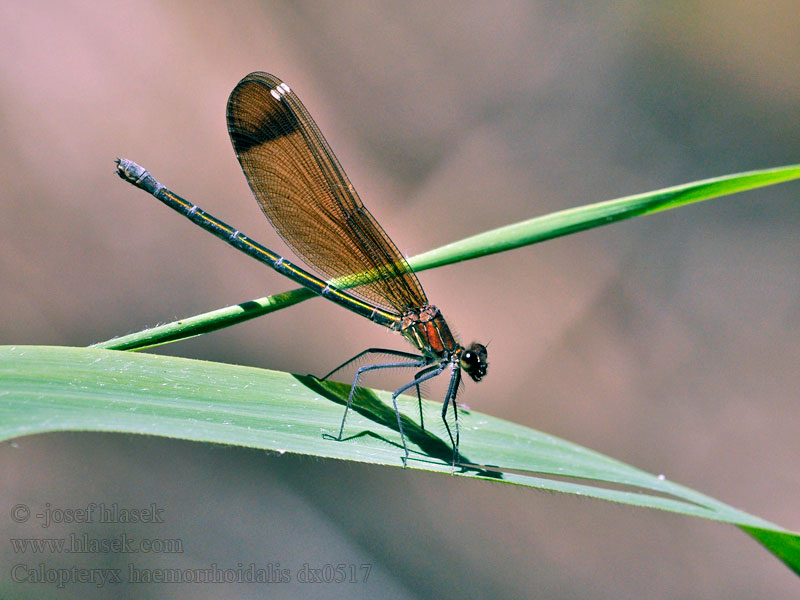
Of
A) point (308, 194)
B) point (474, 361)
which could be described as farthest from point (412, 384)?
point (308, 194)

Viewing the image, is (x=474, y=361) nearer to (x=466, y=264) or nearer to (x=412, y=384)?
(x=412, y=384)

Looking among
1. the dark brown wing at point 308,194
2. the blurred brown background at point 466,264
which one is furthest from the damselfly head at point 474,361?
the blurred brown background at point 466,264

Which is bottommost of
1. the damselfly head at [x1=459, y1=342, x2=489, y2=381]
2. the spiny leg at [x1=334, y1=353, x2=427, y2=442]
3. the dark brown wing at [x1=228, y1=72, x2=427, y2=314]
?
the spiny leg at [x1=334, y1=353, x2=427, y2=442]

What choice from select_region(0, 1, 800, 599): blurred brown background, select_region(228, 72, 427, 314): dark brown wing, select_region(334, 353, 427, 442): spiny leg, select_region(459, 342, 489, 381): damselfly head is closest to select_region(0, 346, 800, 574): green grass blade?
select_region(334, 353, 427, 442): spiny leg

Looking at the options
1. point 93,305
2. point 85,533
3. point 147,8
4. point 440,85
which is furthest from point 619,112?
point 85,533

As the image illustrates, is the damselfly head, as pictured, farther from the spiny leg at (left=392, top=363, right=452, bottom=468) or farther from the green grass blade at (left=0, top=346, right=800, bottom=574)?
the green grass blade at (left=0, top=346, right=800, bottom=574)

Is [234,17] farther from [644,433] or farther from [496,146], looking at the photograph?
[644,433]

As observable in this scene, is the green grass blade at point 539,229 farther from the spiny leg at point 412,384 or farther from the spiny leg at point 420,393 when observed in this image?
the spiny leg at point 420,393
